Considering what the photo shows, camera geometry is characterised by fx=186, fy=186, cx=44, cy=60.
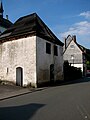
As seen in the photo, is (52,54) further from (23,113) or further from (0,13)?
(0,13)

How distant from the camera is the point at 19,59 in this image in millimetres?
21422

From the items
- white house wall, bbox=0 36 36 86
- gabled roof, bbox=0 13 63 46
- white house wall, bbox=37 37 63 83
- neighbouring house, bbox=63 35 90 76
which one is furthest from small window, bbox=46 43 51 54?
neighbouring house, bbox=63 35 90 76

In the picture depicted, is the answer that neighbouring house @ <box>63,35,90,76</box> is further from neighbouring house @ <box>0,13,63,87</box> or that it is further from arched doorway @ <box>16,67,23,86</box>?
arched doorway @ <box>16,67,23,86</box>

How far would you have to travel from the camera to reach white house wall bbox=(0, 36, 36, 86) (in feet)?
66.9

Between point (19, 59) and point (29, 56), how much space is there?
57.9 inches

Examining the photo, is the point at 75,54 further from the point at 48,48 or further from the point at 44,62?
the point at 44,62

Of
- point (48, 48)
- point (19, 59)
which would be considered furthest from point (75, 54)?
point (19, 59)

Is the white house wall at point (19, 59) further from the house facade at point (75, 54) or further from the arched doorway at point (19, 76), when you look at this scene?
the house facade at point (75, 54)

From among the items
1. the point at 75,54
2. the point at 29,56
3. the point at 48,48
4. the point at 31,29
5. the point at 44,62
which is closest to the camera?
the point at 29,56

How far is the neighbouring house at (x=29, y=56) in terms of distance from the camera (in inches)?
804

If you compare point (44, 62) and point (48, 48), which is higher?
point (48, 48)

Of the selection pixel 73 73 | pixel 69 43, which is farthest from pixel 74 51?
pixel 73 73

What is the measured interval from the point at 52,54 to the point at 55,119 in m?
17.7

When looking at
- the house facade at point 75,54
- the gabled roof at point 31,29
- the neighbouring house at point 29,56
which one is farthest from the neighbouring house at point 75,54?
the neighbouring house at point 29,56
